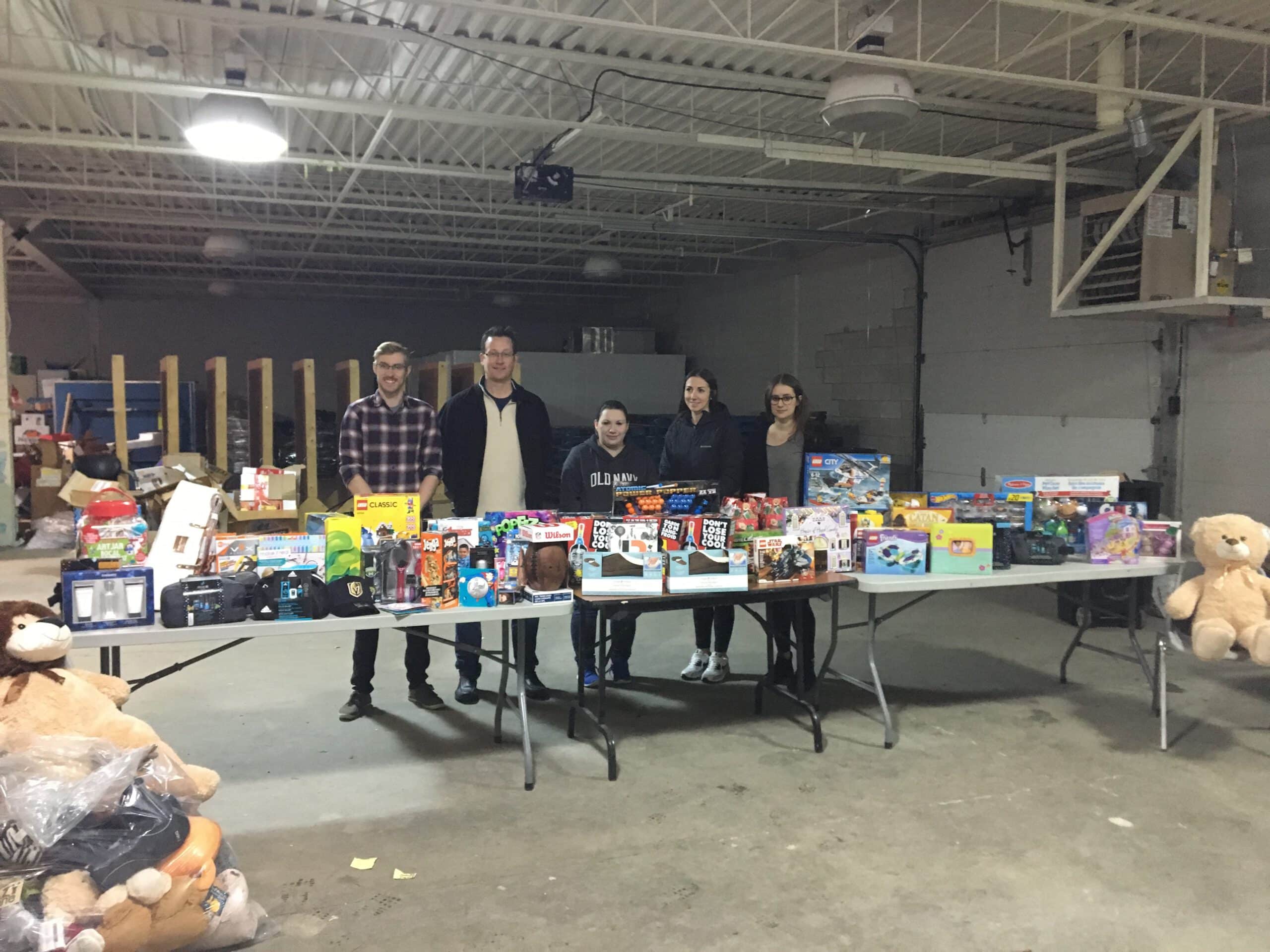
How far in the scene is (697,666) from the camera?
4598 mm

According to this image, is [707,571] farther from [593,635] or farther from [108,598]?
[108,598]

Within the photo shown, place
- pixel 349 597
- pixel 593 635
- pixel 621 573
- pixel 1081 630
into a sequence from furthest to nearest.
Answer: pixel 1081 630 < pixel 593 635 < pixel 621 573 < pixel 349 597

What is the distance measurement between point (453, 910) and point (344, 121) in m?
5.90

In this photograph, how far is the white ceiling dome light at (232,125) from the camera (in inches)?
189

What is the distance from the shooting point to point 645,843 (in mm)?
2904

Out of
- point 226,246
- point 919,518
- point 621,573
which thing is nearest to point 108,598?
point 621,573

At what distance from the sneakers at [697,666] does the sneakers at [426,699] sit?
3.90 feet

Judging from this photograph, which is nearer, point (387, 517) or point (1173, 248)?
point (387, 517)

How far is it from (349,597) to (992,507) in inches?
107

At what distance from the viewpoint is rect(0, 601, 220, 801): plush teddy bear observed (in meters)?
2.27

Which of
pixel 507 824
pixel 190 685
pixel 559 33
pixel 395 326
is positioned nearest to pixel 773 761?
pixel 507 824

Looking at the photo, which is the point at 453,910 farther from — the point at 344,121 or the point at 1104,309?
the point at 344,121

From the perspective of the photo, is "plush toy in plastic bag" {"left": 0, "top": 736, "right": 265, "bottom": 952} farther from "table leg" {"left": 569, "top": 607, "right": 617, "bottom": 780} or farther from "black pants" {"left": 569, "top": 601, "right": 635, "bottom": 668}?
"black pants" {"left": 569, "top": 601, "right": 635, "bottom": 668}

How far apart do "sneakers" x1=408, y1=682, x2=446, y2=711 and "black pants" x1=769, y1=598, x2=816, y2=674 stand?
154 centimetres
